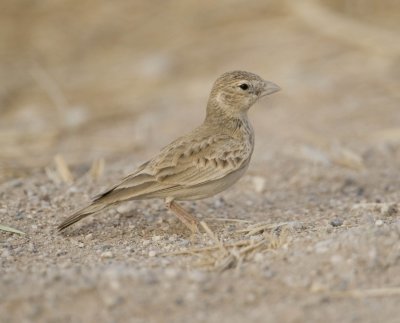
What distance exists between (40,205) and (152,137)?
3.59 metres

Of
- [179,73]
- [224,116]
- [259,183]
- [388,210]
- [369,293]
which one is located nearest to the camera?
[369,293]

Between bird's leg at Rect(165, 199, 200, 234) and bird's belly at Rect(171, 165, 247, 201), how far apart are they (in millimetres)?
90

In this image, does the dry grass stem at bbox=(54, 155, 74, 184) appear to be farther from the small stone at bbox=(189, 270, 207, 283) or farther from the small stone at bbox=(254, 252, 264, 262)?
the small stone at bbox=(189, 270, 207, 283)

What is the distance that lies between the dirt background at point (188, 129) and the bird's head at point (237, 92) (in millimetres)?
870

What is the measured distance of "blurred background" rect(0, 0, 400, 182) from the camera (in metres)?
9.47

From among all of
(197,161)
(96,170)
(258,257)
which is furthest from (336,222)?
(96,170)

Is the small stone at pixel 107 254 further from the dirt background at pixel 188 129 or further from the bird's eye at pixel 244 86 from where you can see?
the bird's eye at pixel 244 86

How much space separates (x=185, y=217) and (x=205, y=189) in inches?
10.2

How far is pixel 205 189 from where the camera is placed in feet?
19.1

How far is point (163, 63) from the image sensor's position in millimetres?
12836

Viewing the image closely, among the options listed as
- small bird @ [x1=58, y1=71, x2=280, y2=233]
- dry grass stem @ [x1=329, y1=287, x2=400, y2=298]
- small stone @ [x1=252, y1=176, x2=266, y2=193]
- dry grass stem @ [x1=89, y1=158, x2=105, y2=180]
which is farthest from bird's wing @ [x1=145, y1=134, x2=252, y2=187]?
dry grass stem @ [x1=329, y1=287, x2=400, y2=298]

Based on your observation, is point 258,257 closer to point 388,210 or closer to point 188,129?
point 388,210

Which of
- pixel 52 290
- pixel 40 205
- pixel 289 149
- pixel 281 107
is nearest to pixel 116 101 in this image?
pixel 281 107

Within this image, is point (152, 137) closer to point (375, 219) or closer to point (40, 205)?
point (40, 205)
